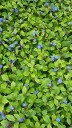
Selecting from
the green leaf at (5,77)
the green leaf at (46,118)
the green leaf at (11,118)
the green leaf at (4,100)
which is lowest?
the green leaf at (46,118)

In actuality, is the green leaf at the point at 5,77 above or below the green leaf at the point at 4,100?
above

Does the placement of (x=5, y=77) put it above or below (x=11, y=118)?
above

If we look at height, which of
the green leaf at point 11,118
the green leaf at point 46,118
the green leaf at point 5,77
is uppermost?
the green leaf at point 5,77

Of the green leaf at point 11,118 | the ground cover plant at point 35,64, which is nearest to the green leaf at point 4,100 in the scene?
the ground cover plant at point 35,64

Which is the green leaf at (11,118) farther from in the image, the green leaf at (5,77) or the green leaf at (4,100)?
the green leaf at (5,77)

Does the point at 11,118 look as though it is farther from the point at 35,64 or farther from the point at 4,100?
the point at 35,64

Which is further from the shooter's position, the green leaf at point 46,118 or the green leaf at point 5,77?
the green leaf at point 5,77

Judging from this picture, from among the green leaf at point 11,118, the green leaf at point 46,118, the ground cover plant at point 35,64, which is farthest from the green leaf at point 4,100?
the green leaf at point 46,118

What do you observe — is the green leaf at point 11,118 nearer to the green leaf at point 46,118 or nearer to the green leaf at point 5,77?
the green leaf at point 46,118

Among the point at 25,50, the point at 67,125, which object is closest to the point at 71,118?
the point at 67,125

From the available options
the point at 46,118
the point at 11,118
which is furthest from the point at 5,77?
the point at 46,118
